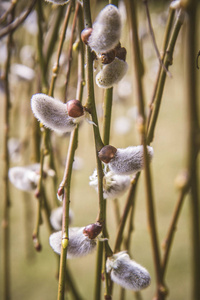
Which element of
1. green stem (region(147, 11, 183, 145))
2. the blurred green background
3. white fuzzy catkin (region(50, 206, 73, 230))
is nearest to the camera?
green stem (region(147, 11, 183, 145))

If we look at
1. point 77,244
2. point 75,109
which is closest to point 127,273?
point 77,244

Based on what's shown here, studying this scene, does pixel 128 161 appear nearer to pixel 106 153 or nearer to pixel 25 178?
pixel 106 153

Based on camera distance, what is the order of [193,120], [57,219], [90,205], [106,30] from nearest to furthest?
[193,120]
[106,30]
[57,219]
[90,205]

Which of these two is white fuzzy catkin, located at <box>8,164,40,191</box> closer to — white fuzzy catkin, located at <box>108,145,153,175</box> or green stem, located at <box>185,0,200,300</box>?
white fuzzy catkin, located at <box>108,145,153,175</box>

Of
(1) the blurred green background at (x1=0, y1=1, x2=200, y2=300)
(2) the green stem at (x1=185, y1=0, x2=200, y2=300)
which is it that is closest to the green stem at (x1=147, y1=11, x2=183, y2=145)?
(2) the green stem at (x1=185, y1=0, x2=200, y2=300)

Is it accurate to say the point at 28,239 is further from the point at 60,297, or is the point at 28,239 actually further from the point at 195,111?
the point at 195,111
